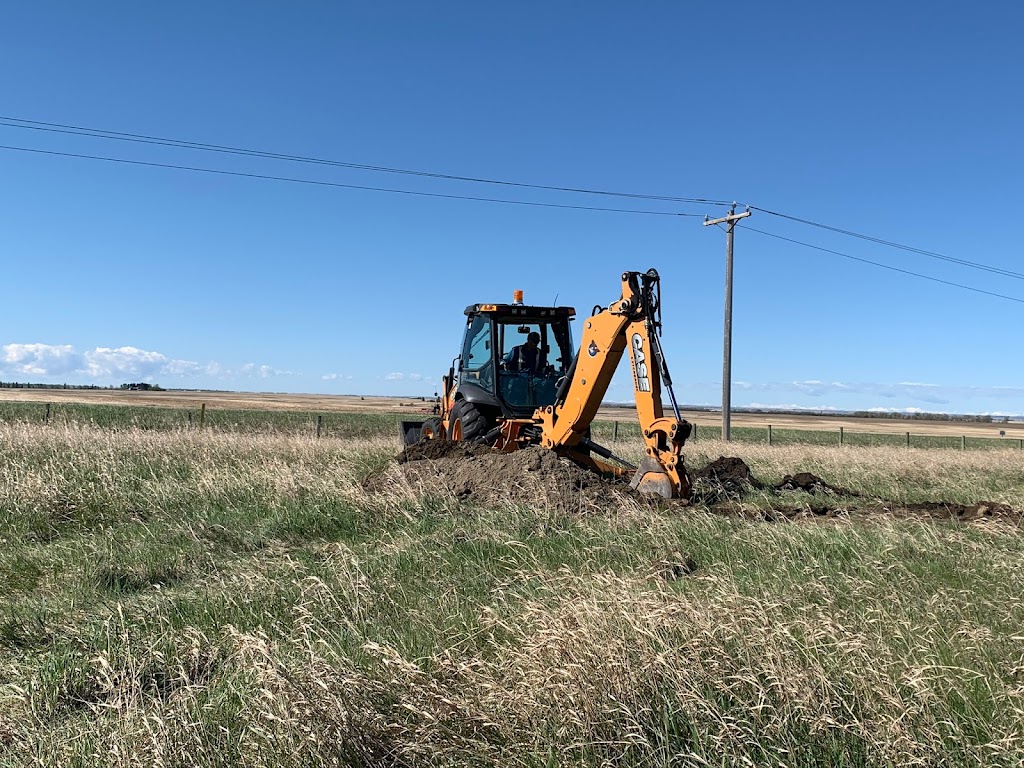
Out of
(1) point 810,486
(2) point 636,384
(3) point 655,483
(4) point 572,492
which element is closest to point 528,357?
(2) point 636,384

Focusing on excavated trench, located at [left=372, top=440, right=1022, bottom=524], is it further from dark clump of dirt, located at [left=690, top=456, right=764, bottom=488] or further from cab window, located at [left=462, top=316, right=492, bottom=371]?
cab window, located at [left=462, top=316, right=492, bottom=371]

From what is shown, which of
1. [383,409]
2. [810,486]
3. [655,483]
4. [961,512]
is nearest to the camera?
[655,483]

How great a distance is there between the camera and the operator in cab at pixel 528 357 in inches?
485

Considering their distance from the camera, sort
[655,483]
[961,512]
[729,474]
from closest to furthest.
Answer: [655,483]
[961,512]
[729,474]

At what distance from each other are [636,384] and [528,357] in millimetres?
3220

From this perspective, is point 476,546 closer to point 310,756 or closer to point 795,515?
point 310,756

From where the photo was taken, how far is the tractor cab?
12102 mm

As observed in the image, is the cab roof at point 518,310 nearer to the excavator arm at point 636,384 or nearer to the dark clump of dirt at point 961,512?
the excavator arm at point 636,384

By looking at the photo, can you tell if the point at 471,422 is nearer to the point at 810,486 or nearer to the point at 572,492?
the point at 572,492

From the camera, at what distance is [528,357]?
1242cm

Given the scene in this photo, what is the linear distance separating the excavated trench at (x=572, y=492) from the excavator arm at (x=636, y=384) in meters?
0.36

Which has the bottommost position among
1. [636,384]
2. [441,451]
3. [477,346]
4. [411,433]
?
[441,451]

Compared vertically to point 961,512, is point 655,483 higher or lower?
higher

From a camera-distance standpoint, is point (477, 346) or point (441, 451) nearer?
point (441, 451)
